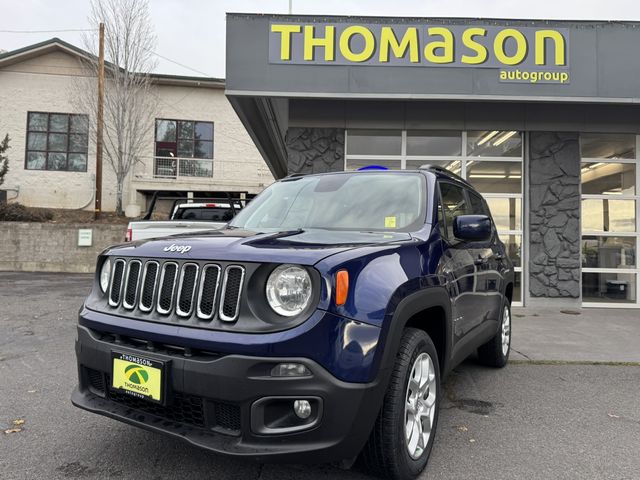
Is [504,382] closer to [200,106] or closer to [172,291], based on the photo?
[172,291]

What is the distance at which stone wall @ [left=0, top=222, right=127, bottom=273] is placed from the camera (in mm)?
15172

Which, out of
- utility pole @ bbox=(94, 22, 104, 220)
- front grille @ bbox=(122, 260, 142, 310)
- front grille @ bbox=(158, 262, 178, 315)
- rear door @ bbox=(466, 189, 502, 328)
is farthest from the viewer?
utility pole @ bbox=(94, 22, 104, 220)

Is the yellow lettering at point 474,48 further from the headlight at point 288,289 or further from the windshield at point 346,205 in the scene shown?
the headlight at point 288,289

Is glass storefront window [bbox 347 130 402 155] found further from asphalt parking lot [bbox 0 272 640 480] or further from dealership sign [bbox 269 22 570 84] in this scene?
asphalt parking lot [bbox 0 272 640 480]

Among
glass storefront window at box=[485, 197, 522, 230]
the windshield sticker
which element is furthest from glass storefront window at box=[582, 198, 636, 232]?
the windshield sticker

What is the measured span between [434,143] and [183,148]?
15627 millimetres

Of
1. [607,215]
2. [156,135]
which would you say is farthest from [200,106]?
[607,215]

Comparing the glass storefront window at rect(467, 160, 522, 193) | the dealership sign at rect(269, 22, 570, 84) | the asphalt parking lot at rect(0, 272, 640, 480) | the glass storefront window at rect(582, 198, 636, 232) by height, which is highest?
the dealership sign at rect(269, 22, 570, 84)

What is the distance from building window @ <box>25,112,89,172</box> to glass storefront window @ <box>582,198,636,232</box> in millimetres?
20073

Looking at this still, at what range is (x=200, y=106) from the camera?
71.7 feet

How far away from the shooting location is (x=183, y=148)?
71.1 feet

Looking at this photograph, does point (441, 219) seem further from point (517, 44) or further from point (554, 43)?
point (554, 43)

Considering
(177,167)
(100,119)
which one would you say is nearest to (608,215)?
(177,167)

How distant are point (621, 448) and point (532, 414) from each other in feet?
2.08
